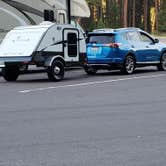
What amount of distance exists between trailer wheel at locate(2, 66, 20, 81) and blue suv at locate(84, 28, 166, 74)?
2806 mm

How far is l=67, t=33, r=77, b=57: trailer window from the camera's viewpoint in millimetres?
20594

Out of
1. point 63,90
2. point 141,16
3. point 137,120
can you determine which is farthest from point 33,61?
point 141,16

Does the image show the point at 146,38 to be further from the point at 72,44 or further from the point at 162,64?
the point at 72,44

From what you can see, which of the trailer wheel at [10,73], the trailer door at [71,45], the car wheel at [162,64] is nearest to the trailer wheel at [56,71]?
the trailer door at [71,45]

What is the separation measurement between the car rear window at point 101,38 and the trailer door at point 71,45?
58.8 inches

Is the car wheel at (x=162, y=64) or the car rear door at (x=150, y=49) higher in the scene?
the car rear door at (x=150, y=49)

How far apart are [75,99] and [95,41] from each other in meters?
8.32

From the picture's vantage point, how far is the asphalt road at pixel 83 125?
7648 millimetres

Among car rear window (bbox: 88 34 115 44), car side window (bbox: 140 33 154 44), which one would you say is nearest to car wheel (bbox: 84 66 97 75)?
car rear window (bbox: 88 34 115 44)

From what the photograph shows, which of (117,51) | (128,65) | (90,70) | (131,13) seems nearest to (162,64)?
(128,65)

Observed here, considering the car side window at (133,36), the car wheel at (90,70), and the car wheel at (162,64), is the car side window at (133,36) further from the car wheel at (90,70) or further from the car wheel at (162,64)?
the car wheel at (90,70)

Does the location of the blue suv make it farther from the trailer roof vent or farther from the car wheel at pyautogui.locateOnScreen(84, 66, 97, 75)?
the trailer roof vent

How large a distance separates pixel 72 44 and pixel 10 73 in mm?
2377

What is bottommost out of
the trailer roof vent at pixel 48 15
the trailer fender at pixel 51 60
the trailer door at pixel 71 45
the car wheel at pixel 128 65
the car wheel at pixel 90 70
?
the car wheel at pixel 90 70
